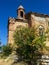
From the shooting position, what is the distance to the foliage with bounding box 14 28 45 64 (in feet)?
83.7

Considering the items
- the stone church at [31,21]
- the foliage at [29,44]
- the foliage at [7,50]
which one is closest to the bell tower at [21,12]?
the stone church at [31,21]

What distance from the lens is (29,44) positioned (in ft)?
83.9

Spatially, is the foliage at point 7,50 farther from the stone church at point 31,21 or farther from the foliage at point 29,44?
the stone church at point 31,21

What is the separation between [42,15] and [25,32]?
13.5 m

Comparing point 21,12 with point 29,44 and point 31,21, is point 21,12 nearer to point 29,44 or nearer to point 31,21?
point 31,21

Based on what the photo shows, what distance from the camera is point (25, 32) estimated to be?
26.9 metres

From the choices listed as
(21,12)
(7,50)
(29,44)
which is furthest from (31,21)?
(29,44)

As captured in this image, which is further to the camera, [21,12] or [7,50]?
[21,12]

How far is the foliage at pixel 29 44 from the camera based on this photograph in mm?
25520

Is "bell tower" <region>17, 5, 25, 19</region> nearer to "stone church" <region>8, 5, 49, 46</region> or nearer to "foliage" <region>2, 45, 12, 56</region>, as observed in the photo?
"stone church" <region>8, 5, 49, 46</region>

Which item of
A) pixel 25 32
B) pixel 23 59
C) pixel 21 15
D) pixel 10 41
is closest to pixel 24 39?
pixel 25 32

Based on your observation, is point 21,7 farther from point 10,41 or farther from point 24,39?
point 24,39

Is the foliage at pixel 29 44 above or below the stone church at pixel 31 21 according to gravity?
below

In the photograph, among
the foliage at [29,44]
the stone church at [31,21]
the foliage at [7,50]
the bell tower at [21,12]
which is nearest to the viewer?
the foliage at [29,44]
